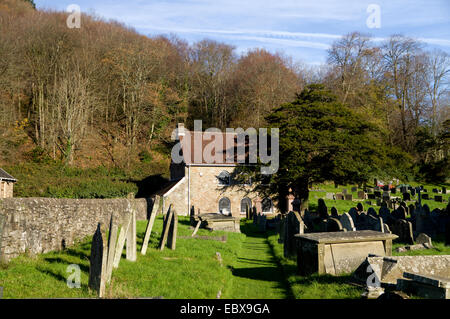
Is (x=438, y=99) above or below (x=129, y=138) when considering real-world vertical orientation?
above

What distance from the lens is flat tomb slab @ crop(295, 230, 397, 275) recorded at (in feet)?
31.6

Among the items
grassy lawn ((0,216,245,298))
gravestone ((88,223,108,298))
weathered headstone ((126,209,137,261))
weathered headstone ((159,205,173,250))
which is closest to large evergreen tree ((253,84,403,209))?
weathered headstone ((159,205,173,250))

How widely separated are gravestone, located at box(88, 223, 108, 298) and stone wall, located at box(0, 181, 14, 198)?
2176 cm

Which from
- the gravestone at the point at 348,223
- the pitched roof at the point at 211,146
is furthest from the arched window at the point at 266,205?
the gravestone at the point at 348,223

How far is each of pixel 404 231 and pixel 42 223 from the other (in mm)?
13146

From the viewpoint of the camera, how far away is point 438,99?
52938 millimetres

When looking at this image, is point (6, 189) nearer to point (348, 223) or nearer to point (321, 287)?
point (348, 223)

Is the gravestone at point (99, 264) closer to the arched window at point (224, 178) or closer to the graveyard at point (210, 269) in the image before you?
the graveyard at point (210, 269)

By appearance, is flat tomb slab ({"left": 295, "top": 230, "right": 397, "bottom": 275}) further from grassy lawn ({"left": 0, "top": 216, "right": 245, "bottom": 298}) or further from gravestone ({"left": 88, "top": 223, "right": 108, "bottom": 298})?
gravestone ({"left": 88, "top": 223, "right": 108, "bottom": 298})

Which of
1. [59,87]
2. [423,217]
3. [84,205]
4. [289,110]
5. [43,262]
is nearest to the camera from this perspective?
[43,262]

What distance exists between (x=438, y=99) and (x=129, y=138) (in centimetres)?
4122

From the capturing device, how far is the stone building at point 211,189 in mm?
32938
